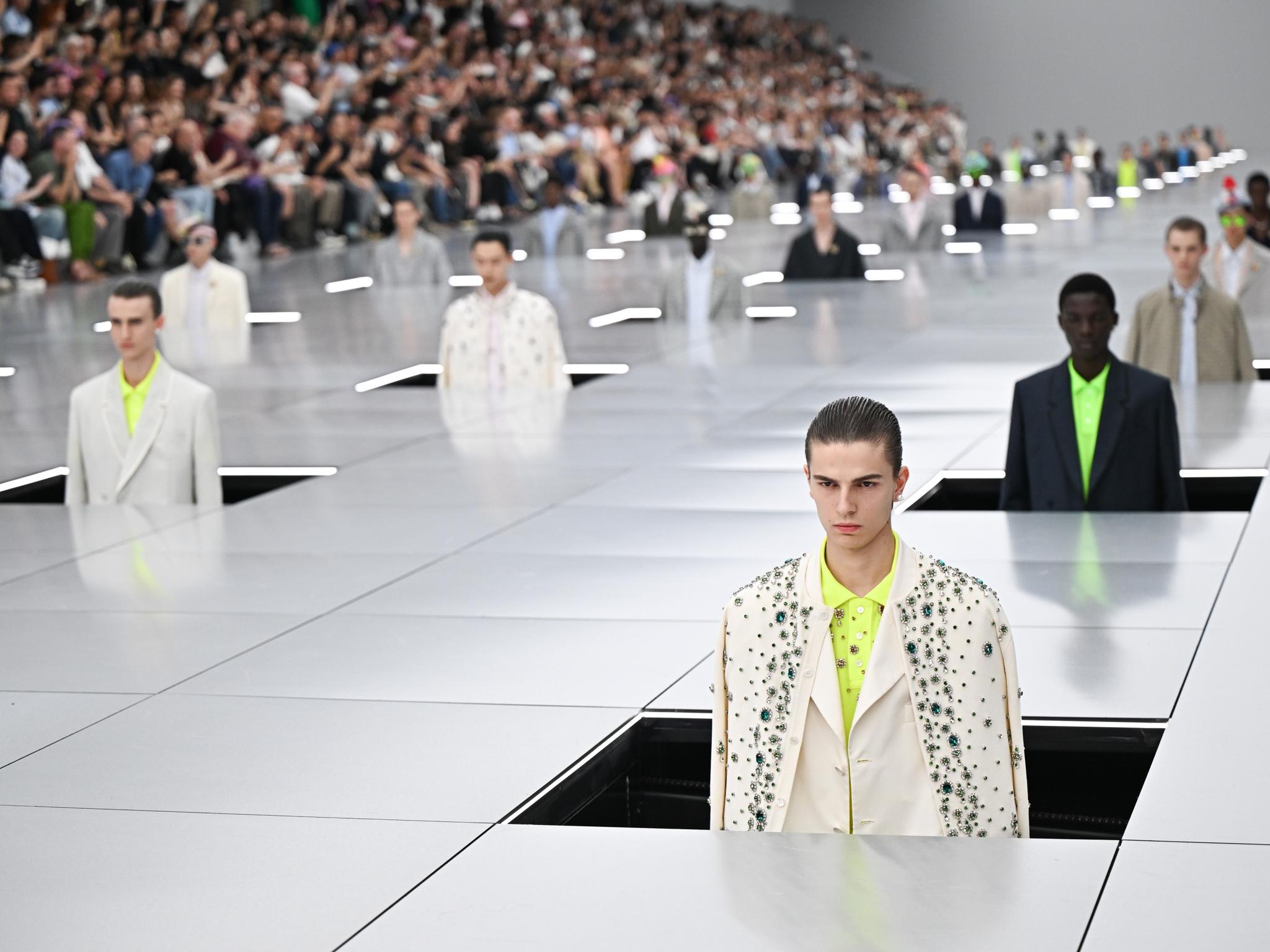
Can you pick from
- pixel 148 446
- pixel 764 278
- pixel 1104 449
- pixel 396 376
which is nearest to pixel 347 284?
pixel 764 278

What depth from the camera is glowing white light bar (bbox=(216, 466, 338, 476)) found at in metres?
9.55

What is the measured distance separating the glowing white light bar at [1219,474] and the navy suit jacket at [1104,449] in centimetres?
112

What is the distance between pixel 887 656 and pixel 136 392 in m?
5.16

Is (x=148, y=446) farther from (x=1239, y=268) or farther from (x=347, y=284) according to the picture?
(x=347, y=284)

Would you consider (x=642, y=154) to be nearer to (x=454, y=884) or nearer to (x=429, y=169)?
(x=429, y=169)

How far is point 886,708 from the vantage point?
366 cm

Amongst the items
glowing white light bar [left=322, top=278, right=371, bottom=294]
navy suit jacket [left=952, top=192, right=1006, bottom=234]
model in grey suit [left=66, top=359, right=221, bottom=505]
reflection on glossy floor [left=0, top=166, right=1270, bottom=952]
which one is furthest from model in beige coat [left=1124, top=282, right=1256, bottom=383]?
navy suit jacket [left=952, top=192, right=1006, bottom=234]

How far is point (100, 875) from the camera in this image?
4137 mm

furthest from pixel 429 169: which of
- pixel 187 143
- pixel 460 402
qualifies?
pixel 460 402

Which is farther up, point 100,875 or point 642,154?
point 642,154

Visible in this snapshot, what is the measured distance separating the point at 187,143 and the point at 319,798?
18.7 meters

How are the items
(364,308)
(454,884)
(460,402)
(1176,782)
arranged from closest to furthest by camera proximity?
(454,884) → (1176,782) → (460,402) → (364,308)

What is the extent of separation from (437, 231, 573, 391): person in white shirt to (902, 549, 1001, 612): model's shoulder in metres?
7.72

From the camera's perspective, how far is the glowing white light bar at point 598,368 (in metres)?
13.3
